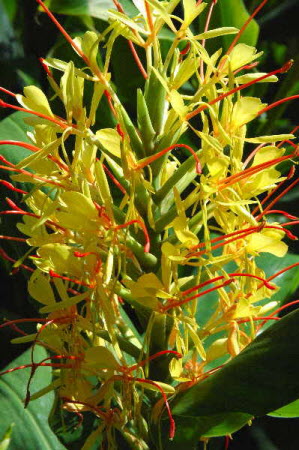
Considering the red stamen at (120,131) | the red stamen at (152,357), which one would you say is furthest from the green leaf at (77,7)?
the red stamen at (152,357)

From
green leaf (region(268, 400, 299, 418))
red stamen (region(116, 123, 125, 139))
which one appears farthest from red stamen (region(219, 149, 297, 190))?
green leaf (region(268, 400, 299, 418))

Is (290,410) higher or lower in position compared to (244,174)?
lower

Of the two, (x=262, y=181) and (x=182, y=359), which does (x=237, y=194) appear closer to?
(x=262, y=181)

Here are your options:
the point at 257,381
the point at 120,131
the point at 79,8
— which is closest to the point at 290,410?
the point at 257,381

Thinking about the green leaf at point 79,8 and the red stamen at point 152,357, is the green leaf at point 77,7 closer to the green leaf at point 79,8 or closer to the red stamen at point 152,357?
the green leaf at point 79,8

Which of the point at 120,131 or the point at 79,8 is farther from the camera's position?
the point at 79,8

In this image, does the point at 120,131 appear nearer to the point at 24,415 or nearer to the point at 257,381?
the point at 257,381
